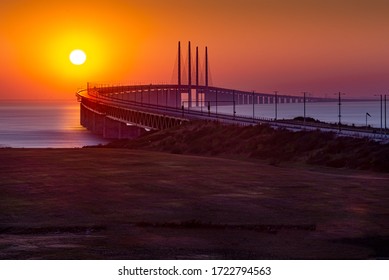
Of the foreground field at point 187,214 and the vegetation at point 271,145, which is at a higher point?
the foreground field at point 187,214

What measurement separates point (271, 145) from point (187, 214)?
4629 cm

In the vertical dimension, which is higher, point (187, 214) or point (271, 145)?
point (187, 214)

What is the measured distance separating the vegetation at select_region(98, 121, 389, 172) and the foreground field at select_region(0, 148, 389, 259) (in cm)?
1660

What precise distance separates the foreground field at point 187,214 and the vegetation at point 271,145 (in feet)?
54.5

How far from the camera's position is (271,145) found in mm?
72562

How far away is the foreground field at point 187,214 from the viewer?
2078cm

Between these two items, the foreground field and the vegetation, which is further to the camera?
the vegetation

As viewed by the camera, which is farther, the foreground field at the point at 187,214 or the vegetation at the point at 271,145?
the vegetation at the point at 271,145

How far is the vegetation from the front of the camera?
58.2 meters

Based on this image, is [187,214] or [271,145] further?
[271,145]

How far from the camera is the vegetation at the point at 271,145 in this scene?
58188 millimetres

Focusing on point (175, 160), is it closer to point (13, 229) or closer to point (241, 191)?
point (241, 191)

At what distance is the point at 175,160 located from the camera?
50.4 meters
